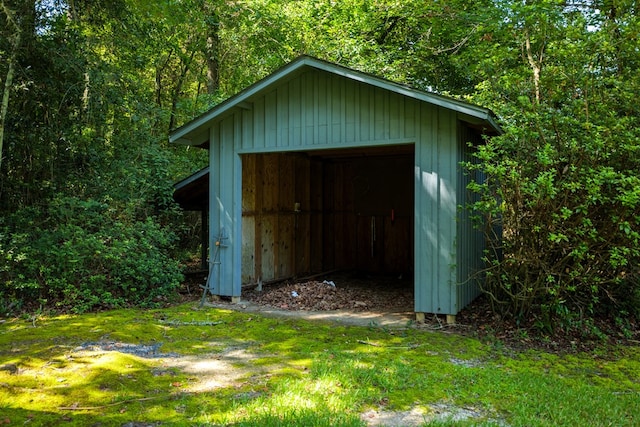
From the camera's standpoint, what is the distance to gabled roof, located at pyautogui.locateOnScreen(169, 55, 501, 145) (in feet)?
18.3

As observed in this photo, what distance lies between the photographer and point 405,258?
35.8ft

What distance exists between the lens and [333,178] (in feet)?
37.4

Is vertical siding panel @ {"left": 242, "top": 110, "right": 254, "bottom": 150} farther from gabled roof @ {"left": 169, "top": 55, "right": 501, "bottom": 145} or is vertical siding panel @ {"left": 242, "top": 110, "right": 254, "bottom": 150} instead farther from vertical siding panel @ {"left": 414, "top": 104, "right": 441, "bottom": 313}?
vertical siding panel @ {"left": 414, "top": 104, "right": 441, "bottom": 313}

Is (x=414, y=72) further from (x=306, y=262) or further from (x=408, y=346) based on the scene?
(x=408, y=346)

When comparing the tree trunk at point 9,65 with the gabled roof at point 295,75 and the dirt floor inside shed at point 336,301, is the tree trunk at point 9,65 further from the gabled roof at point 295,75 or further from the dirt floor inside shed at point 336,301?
the dirt floor inside shed at point 336,301

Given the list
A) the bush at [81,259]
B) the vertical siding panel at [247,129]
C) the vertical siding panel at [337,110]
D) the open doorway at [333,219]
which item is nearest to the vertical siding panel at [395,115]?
the vertical siding panel at [337,110]

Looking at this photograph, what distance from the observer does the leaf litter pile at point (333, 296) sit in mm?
7312

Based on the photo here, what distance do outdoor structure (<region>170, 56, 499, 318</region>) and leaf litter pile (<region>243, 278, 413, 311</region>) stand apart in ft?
1.64

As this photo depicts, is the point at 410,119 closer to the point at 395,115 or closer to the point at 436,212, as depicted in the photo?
the point at 395,115

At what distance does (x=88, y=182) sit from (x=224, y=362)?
4.65 m

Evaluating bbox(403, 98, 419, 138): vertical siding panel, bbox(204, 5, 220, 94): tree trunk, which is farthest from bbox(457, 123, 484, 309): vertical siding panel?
bbox(204, 5, 220, 94): tree trunk

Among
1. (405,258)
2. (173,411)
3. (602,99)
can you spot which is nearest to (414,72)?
(405,258)

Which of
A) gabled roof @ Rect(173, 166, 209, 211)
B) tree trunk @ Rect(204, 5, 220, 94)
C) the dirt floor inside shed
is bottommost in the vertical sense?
the dirt floor inside shed

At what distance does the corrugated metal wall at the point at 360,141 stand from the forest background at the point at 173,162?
1.71 ft
